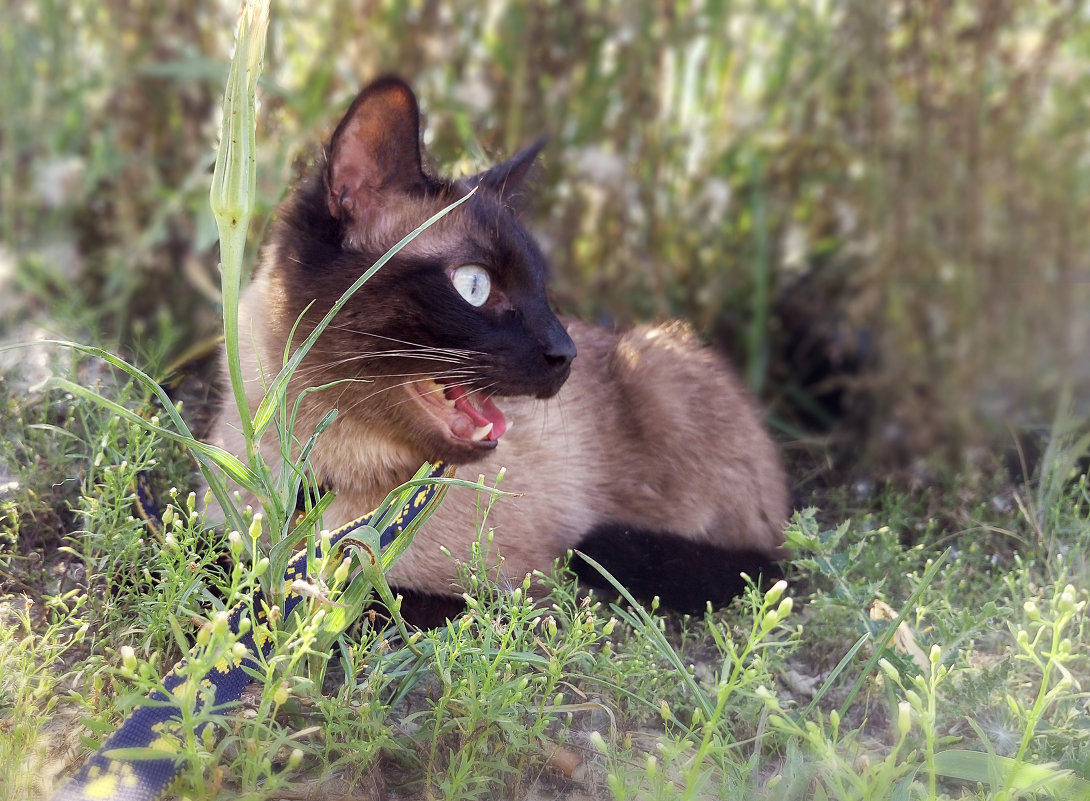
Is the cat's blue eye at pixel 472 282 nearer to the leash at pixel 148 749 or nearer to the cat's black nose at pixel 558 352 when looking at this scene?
the cat's black nose at pixel 558 352

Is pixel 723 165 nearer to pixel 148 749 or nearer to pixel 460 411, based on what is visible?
pixel 460 411

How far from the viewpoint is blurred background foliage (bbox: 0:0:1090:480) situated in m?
3.07

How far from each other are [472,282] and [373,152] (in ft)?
0.89

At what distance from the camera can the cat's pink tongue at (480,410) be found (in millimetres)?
1671

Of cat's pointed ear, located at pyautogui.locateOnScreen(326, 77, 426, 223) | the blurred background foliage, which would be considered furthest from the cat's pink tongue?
the blurred background foliage

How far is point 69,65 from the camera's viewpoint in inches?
131

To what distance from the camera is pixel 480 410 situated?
1.73 meters

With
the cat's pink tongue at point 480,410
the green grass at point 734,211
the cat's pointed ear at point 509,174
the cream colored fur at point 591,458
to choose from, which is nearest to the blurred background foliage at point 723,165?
the green grass at point 734,211

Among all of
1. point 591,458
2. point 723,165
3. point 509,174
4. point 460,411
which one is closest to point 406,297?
point 460,411

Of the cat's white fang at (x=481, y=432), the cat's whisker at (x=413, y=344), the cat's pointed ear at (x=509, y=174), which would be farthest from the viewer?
the cat's pointed ear at (x=509, y=174)

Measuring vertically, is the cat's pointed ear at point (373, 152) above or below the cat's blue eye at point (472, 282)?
above

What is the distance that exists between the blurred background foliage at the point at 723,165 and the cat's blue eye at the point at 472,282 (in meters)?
1.42

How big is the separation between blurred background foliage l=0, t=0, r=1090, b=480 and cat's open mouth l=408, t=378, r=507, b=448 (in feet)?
4.80

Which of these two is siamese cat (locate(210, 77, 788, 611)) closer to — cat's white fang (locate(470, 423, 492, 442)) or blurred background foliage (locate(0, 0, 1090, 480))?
cat's white fang (locate(470, 423, 492, 442))
